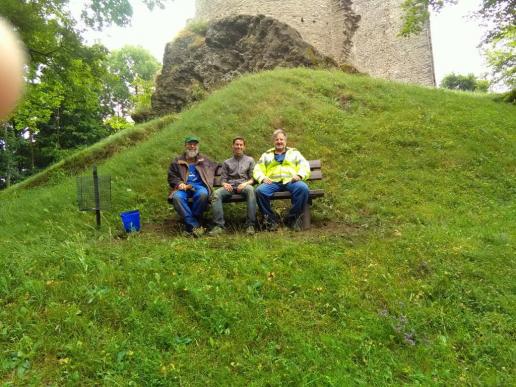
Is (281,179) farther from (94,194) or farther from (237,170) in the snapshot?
(94,194)

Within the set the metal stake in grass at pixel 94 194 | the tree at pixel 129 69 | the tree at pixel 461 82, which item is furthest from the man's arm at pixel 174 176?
the tree at pixel 461 82

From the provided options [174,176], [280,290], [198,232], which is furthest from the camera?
[174,176]

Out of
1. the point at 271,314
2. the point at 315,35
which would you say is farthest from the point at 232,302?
the point at 315,35

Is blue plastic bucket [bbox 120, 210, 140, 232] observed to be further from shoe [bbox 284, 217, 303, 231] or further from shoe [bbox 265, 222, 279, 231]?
shoe [bbox 284, 217, 303, 231]

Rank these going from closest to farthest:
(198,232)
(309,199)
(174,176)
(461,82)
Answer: (198,232)
(309,199)
(174,176)
(461,82)

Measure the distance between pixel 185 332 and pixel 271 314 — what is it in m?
0.70

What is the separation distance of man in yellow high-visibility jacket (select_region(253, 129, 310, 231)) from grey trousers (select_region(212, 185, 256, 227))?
9 centimetres

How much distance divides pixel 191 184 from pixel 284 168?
1.25 meters

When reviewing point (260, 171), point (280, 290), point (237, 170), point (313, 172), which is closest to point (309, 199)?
point (313, 172)

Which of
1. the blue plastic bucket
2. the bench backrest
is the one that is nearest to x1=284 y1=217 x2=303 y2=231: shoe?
the bench backrest

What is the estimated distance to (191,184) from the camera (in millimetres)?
5684

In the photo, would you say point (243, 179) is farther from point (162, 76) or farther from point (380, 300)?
point (162, 76)

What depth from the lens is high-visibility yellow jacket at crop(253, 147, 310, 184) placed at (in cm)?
556

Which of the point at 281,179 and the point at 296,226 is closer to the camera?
the point at 296,226
